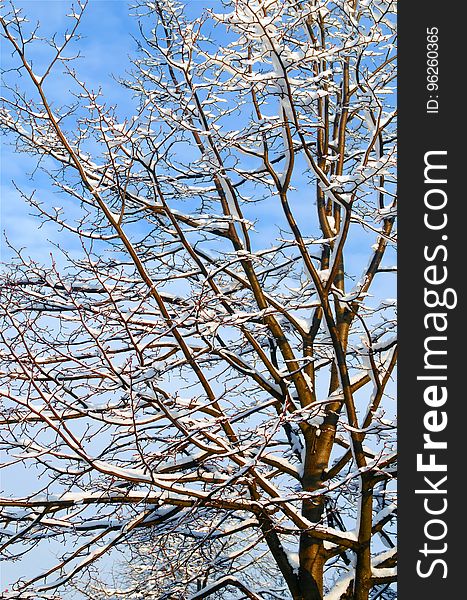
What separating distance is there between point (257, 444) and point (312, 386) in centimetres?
187

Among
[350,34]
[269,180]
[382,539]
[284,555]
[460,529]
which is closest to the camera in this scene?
[460,529]

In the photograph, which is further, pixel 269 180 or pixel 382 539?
pixel 382 539

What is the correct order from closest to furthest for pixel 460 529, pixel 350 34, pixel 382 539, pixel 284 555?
1. pixel 460 529
2. pixel 350 34
3. pixel 284 555
4. pixel 382 539

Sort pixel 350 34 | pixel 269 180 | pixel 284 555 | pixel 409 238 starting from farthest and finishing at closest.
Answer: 1. pixel 269 180
2. pixel 284 555
3. pixel 350 34
4. pixel 409 238

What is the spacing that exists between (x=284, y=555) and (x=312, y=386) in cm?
183

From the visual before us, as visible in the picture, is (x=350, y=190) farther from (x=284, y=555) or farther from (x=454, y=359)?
(x=284, y=555)

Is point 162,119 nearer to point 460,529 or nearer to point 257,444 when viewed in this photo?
point 257,444

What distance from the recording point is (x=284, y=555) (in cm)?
759

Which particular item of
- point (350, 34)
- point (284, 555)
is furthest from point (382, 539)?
point (350, 34)

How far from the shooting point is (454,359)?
523 cm

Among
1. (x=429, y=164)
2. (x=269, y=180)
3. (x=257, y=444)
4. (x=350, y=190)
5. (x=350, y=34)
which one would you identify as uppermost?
(x=350, y=34)

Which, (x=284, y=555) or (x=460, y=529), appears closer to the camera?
(x=460, y=529)

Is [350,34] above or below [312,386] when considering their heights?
above

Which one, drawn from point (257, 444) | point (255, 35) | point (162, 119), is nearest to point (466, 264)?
A: point (257, 444)
